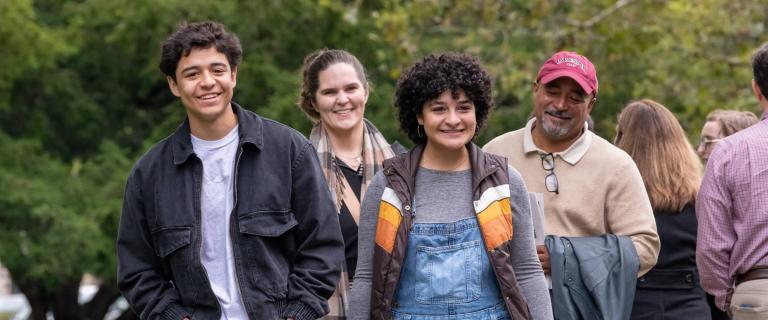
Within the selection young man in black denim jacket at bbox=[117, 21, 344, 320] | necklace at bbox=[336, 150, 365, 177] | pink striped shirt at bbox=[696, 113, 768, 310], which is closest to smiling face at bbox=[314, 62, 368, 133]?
necklace at bbox=[336, 150, 365, 177]

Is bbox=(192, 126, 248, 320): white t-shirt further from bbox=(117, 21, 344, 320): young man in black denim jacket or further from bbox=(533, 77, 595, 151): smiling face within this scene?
bbox=(533, 77, 595, 151): smiling face

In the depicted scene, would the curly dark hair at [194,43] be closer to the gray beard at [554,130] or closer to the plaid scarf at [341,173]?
the plaid scarf at [341,173]

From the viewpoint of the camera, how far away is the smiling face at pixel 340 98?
5.95m

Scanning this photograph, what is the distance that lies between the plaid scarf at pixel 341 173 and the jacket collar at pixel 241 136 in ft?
3.27

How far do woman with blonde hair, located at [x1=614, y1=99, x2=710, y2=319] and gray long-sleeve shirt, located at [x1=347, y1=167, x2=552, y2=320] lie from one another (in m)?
1.82

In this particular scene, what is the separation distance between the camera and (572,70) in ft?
18.3

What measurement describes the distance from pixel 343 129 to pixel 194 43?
1334 mm

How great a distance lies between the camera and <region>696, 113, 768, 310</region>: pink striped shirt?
17.5ft

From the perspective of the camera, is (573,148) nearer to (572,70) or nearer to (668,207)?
(572,70)

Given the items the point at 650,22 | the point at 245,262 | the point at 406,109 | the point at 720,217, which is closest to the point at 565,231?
the point at 720,217

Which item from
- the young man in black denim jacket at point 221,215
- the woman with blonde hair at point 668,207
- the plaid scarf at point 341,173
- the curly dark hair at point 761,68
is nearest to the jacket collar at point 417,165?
the young man in black denim jacket at point 221,215

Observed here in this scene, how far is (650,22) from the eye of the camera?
54.8 feet

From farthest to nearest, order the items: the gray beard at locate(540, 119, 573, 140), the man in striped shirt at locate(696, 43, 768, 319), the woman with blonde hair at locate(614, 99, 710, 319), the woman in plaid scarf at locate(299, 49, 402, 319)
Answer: the woman with blonde hair at locate(614, 99, 710, 319)
the woman in plaid scarf at locate(299, 49, 402, 319)
the gray beard at locate(540, 119, 573, 140)
the man in striped shirt at locate(696, 43, 768, 319)

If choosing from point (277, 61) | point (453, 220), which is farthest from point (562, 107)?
point (277, 61)
